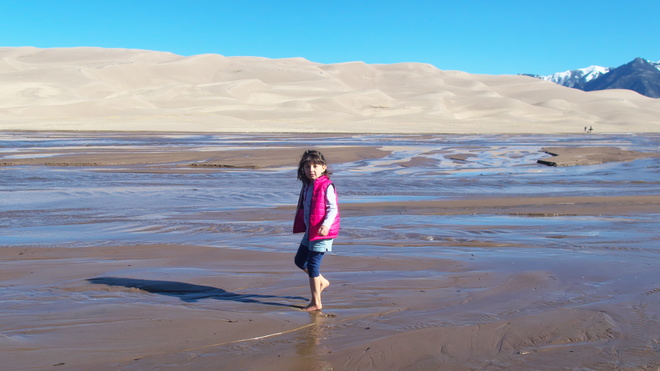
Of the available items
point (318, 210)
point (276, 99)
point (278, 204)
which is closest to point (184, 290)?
point (318, 210)

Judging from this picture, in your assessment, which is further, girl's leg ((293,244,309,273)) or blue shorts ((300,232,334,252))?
girl's leg ((293,244,309,273))

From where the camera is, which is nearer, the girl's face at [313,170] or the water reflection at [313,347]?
the water reflection at [313,347]

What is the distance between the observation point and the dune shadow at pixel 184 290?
545 cm

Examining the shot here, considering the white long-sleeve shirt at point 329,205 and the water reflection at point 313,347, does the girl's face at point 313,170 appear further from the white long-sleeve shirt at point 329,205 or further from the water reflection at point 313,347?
the water reflection at point 313,347

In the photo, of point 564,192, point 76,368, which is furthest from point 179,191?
point 76,368

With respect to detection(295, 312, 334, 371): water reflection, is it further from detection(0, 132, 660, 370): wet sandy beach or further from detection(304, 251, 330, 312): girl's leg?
detection(304, 251, 330, 312): girl's leg

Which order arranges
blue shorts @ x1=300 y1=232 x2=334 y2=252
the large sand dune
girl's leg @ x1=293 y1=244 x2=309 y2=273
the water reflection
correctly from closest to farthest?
the water reflection → blue shorts @ x1=300 y1=232 x2=334 y2=252 → girl's leg @ x1=293 y1=244 x2=309 y2=273 → the large sand dune

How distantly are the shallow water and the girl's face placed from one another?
2.32 metres

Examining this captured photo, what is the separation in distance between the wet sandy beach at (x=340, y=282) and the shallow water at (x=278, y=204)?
0.06 metres

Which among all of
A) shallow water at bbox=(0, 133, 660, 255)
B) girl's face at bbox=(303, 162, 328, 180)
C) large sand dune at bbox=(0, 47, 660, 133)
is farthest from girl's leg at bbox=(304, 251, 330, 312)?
large sand dune at bbox=(0, 47, 660, 133)

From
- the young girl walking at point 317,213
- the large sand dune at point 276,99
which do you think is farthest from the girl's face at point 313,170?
the large sand dune at point 276,99

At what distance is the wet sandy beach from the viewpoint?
425cm

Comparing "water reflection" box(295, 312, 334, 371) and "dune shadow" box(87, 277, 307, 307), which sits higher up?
"dune shadow" box(87, 277, 307, 307)

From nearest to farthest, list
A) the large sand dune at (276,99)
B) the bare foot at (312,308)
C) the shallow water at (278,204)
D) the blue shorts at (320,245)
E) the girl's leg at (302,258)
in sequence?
1. the bare foot at (312,308)
2. the blue shorts at (320,245)
3. the girl's leg at (302,258)
4. the shallow water at (278,204)
5. the large sand dune at (276,99)
